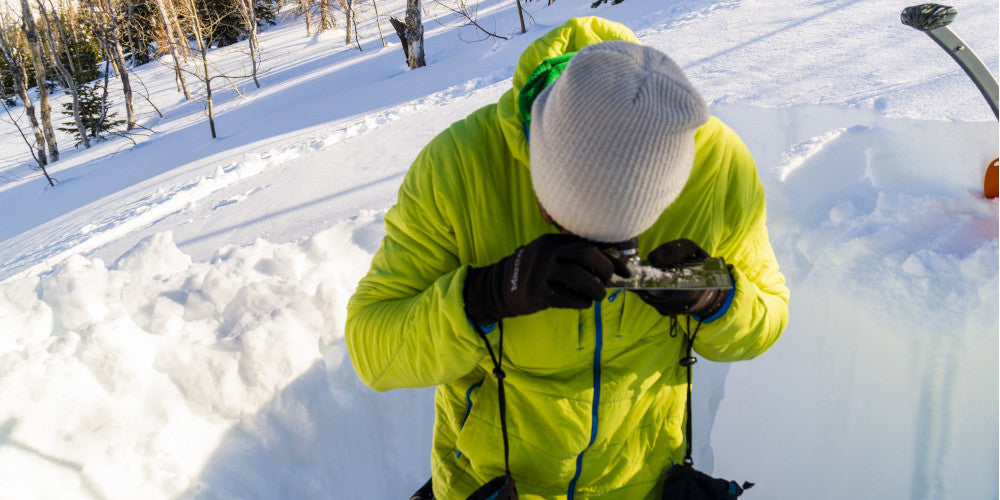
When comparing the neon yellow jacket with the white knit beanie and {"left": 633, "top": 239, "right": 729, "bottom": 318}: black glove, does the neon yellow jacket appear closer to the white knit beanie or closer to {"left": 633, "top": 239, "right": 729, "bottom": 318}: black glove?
{"left": 633, "top": 239, "right": 729, "bottom": 318}: black glove

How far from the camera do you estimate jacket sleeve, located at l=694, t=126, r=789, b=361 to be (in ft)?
3.84

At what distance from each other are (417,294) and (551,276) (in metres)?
0.39

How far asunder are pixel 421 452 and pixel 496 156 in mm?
1640

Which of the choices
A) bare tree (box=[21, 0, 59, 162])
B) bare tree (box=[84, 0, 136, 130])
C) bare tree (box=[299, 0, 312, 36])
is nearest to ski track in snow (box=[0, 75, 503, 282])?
bare tree (box=[84, 0, 136, 130])

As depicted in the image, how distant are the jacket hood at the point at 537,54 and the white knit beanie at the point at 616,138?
0.17 metres

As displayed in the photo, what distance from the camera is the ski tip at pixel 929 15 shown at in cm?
144

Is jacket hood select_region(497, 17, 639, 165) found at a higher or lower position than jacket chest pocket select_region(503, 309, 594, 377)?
higher

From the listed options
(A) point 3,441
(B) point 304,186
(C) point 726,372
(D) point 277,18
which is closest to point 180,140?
(B) point 304,186

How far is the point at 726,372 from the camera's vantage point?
7.21 ft

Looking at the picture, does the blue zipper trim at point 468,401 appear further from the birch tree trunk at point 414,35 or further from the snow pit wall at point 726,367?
the birch tree trunk at point 414,35

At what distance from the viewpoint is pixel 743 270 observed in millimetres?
1273

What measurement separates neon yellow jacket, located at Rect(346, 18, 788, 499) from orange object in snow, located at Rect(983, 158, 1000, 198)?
997 mm

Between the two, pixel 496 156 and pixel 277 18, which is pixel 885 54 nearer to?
pixel 496 156

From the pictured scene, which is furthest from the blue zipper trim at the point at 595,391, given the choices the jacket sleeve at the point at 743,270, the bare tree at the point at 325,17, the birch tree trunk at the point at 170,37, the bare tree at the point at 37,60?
the bare tree at the point at 325,17
